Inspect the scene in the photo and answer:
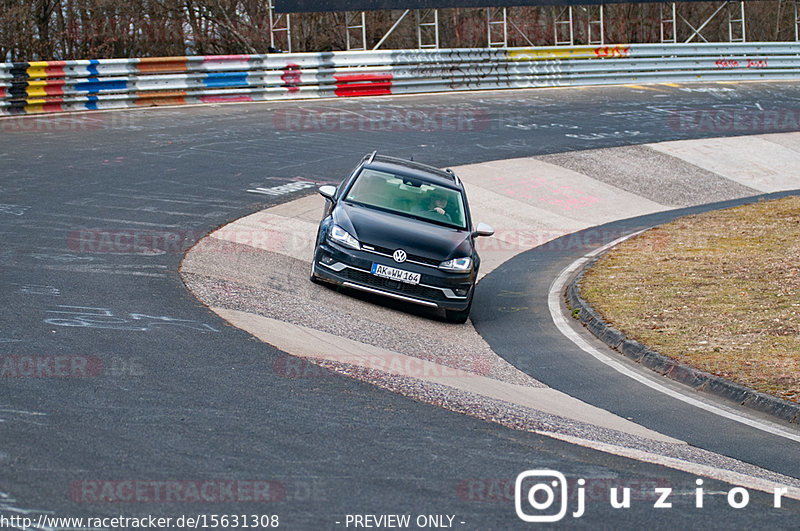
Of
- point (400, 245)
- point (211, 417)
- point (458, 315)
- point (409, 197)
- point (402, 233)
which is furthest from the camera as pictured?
point (409, 197)

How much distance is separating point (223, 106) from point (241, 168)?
7.86 meters

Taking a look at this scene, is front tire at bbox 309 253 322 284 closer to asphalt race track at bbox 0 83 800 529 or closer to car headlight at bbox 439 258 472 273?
car headlight at bbox 439 258 472 273

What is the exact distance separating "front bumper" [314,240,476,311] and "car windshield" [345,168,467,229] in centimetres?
121

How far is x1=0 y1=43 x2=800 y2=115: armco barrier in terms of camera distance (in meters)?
23.2

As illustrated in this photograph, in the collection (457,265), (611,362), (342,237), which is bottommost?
(611,362)

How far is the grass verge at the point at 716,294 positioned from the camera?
923 cm

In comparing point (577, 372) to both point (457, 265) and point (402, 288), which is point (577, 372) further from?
point (402, 288)

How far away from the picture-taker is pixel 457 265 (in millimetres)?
11078

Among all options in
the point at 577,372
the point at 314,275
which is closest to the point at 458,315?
the point at 314,275

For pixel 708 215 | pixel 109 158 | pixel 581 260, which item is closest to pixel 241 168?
pixel 109 158

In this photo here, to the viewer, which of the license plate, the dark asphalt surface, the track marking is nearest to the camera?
the dark asphalt surface

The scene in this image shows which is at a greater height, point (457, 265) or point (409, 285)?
point (457, 265)

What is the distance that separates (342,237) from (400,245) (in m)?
0.75

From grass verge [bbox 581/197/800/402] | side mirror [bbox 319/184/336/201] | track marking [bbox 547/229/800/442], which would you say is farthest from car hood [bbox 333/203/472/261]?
grass verge [bbox 581/197/800/402]
